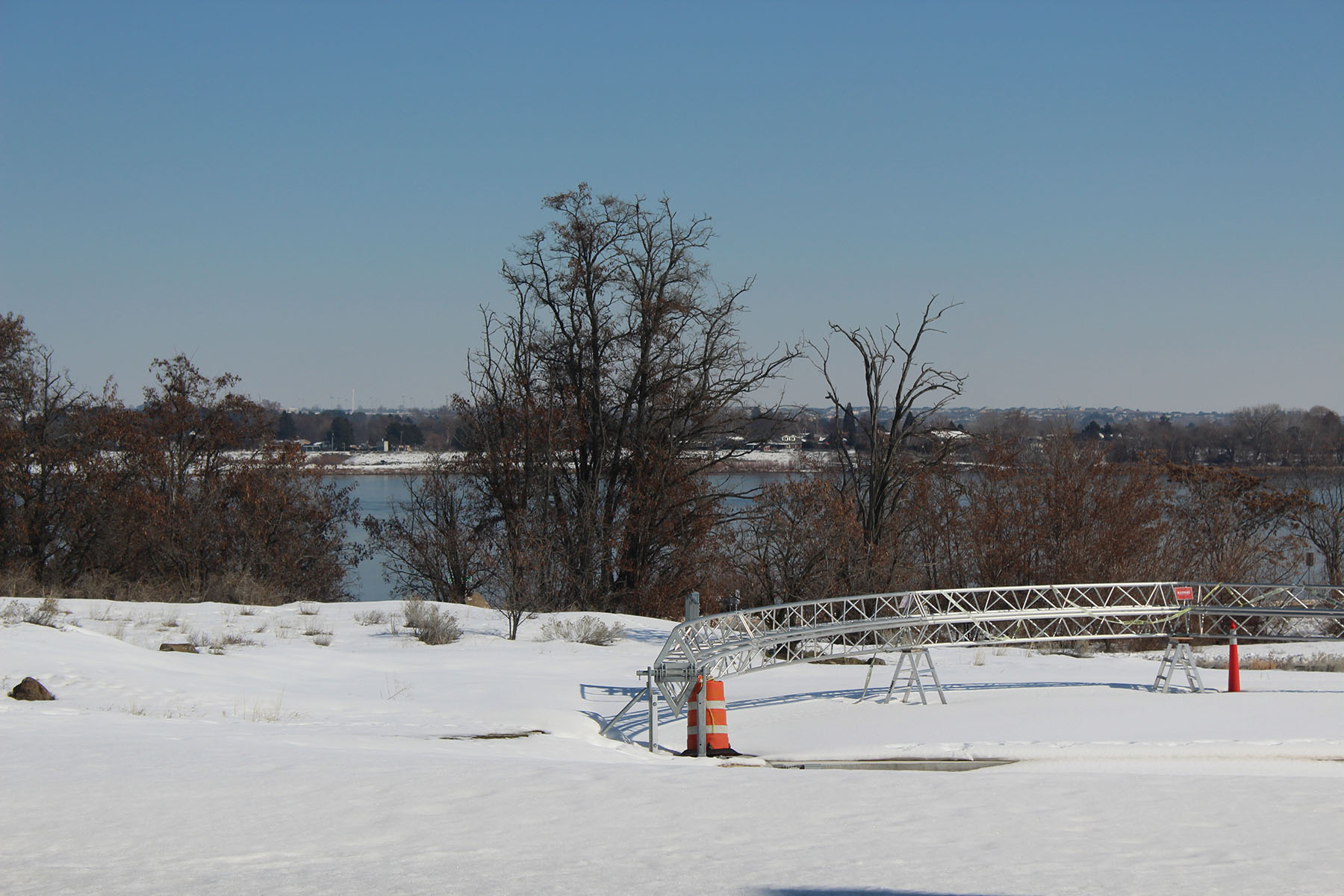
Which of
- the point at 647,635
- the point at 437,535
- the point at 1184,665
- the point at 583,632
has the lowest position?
the point at 647,635

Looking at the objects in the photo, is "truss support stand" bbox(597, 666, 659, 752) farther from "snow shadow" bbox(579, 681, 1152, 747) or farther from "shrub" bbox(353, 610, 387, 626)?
"shrub" bbox(353, 610, 387, 626)

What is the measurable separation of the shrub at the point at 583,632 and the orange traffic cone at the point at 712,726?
751cm

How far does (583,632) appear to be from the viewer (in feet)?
68.1

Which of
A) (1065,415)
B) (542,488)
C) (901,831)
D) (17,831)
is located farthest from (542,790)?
(1065,415)

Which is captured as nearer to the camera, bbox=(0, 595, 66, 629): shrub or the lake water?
bbox=(0, 595, 66, 629): shrub

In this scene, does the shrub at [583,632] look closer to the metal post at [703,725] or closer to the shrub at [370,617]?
the shrub at [370,617]

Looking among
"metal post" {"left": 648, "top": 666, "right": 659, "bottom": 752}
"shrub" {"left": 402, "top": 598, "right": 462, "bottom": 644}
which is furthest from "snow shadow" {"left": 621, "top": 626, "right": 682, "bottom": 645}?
"metal post" {"left": 648, "top": 666, "right": 659, "bottom": 752}

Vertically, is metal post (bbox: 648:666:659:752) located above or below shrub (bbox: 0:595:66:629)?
below

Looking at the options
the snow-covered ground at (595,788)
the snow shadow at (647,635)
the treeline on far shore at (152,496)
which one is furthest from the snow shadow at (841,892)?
the treeline on far shore at (152,496)

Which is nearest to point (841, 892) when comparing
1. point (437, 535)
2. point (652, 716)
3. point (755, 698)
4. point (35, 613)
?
point (652, 716)

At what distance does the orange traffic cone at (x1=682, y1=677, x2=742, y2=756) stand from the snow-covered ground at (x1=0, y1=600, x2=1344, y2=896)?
0.65 meters

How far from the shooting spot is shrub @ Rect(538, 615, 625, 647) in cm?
2051

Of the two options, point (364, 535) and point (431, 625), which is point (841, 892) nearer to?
point (431, 625)

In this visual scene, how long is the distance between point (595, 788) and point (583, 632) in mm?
12441
